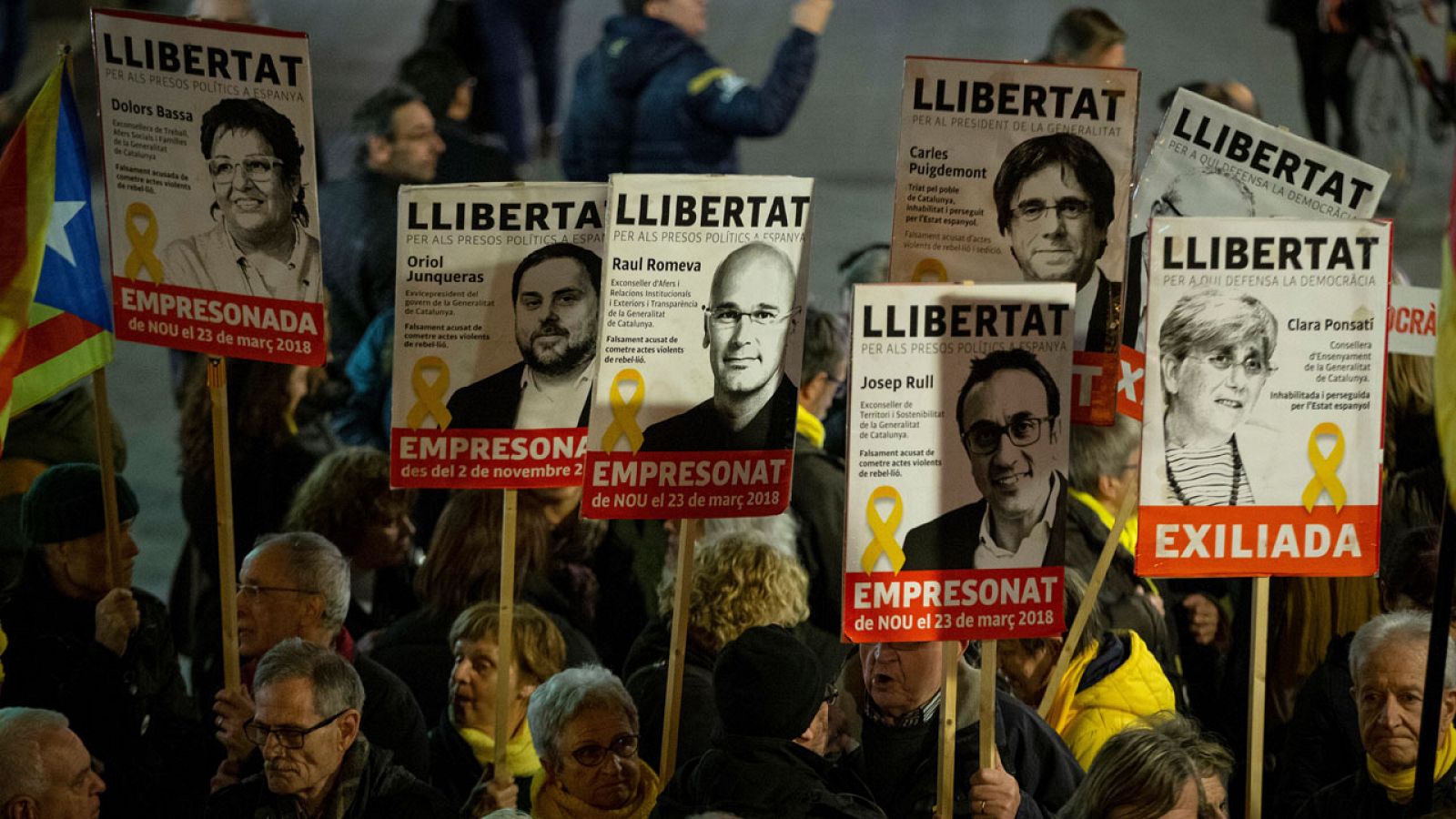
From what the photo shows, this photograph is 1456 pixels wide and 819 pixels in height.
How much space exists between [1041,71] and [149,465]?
686 cm

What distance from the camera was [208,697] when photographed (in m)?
5.32

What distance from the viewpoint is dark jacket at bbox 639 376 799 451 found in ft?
15.1

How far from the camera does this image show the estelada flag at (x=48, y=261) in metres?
4.61

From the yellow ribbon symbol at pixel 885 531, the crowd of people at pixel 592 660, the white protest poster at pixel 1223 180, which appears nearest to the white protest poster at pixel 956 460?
the yellow ribbon symbol at pixel 885 531

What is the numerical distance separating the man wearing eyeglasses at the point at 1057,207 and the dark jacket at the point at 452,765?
69.8 inches

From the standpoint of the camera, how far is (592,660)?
5.11 meters

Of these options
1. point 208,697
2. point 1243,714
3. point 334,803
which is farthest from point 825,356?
point 334,803

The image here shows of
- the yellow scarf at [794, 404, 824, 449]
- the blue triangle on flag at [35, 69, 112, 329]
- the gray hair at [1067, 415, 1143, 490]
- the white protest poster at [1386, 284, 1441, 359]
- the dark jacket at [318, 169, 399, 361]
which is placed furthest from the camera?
the dark jacket at [318, 169, 399, 361]

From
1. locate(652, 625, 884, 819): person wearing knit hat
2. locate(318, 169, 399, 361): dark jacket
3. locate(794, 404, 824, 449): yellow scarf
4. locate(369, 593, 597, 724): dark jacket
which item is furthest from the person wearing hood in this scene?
locate(652, 625, 884, 819): person wearing knit hat

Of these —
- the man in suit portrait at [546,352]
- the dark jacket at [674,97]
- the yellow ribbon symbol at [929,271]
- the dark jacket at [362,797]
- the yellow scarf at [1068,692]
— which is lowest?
the dark jacket at [362,797]

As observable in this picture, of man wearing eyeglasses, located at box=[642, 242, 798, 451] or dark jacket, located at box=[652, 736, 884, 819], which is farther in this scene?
man wearing eyeglasses, located at box=[642, 242, 798, 451]

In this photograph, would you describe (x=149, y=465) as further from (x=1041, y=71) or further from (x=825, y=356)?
(x=1041, y=71)

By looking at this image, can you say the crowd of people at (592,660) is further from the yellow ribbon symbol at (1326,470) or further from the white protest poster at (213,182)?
the yellow ribbon symbol at (1326,470)

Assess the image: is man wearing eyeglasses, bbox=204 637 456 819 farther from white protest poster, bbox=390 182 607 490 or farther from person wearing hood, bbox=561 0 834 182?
person wearing hood, bbox=561 0 834 182
